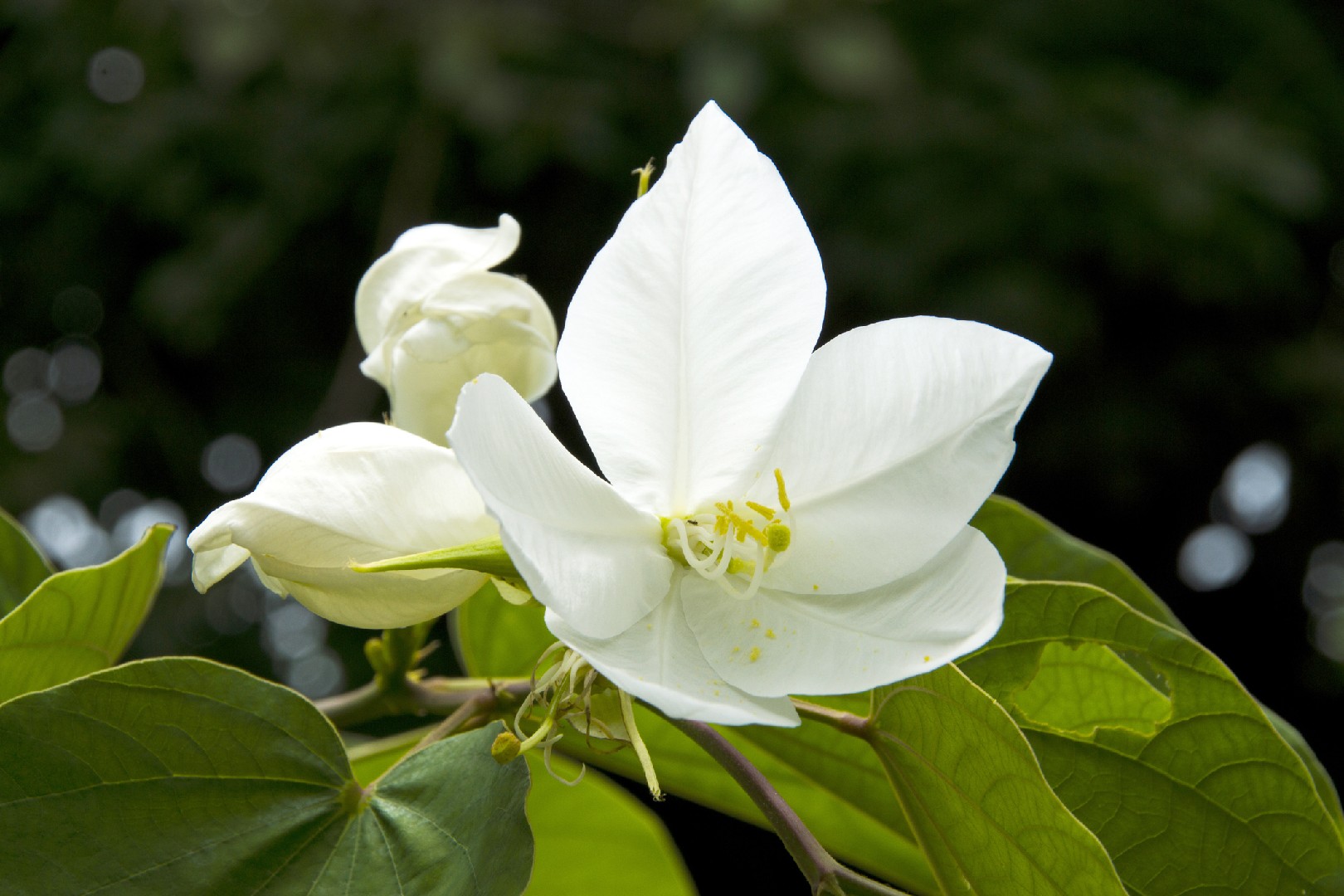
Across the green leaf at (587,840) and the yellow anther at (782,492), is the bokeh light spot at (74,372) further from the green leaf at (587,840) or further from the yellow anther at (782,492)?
the yellow anther at (782,492)

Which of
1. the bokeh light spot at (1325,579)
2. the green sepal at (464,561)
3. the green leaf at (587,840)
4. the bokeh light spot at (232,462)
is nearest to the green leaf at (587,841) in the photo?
the green leaf at (587,840)

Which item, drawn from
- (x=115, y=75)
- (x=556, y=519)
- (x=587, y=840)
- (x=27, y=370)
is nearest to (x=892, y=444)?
(x=556, y=519)

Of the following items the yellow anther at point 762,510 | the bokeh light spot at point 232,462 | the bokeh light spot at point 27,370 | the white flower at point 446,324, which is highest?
the white flower at point 446,324

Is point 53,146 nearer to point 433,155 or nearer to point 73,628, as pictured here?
point 433,155

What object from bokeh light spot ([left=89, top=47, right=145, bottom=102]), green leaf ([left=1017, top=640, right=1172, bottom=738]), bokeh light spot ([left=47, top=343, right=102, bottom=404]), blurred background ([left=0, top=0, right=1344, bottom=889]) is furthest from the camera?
bokeh light spot ([left=47, top=343, right=102, bottom=404])

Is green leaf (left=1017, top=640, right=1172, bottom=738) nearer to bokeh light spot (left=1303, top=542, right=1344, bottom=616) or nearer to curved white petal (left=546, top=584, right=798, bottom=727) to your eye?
curved white petal (left=546, top=584, right=798, bottom=727)

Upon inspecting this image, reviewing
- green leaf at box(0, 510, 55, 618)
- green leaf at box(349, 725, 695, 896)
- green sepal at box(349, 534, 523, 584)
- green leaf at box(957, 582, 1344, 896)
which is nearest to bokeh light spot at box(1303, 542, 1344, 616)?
green leaf at box(349, 725, 695, 896)

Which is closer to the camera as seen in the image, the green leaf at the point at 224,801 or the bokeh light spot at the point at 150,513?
the green leaf at the point at 224,801
